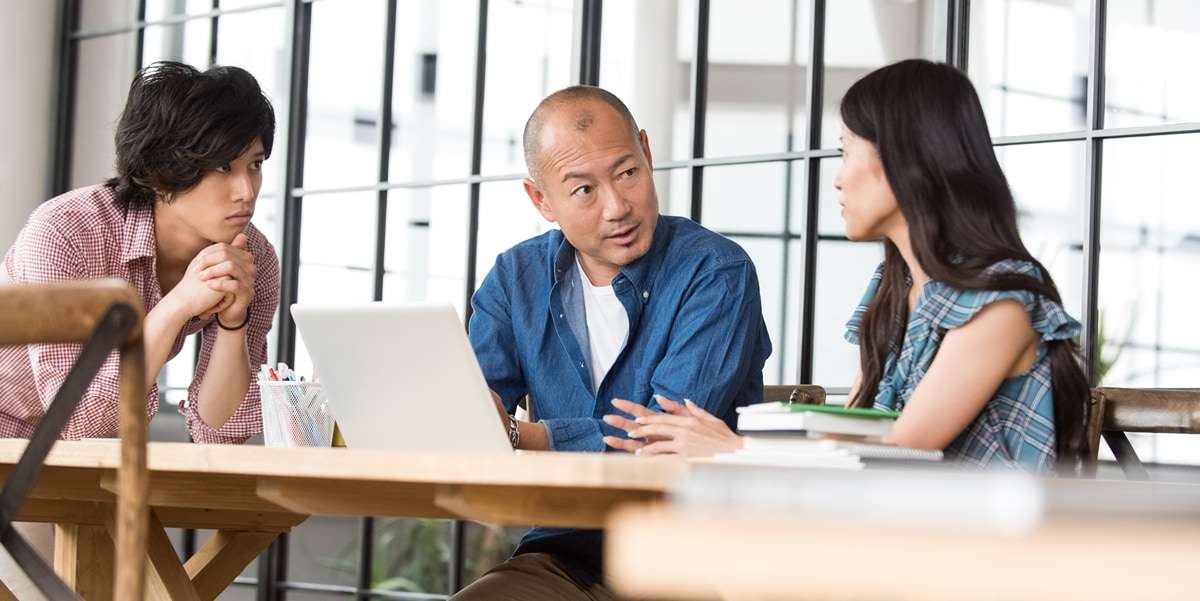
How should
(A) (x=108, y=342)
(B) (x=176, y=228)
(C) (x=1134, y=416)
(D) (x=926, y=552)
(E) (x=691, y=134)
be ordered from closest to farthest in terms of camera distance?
(D) (x=926, y=552) < (A) (x=108, y=342) < (C) (x=1134, y=416) < (B) (x=176, y=228) < (E) (x=691, y=134)

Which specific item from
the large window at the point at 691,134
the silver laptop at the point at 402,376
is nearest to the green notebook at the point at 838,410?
the silver laptop at the point at 402,376

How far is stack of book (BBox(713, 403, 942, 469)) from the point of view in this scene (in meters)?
1.18

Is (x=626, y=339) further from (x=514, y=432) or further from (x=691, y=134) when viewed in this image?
(x=691, y=134)

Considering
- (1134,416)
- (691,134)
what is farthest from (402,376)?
(691,134)

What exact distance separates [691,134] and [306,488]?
235cm

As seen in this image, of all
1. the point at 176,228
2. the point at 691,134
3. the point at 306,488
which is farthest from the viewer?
the point at 691,134

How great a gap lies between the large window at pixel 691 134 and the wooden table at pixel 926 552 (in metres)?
2.58

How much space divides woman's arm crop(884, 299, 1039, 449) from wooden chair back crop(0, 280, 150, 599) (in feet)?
2.62

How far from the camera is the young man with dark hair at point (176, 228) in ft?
7.09

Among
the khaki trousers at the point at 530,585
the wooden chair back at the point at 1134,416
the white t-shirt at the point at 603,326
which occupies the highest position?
the white t-shirt at the point at 603,326

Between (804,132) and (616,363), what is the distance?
1.58m

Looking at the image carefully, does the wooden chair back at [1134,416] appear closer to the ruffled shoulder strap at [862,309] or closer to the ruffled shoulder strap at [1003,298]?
the ruffled shoulder strap at [862,309]

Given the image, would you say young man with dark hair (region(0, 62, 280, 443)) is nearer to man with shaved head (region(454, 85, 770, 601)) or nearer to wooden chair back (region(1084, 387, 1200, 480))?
man with shaved head (region(454, 85, 770, 601))

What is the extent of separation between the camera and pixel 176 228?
234cm
